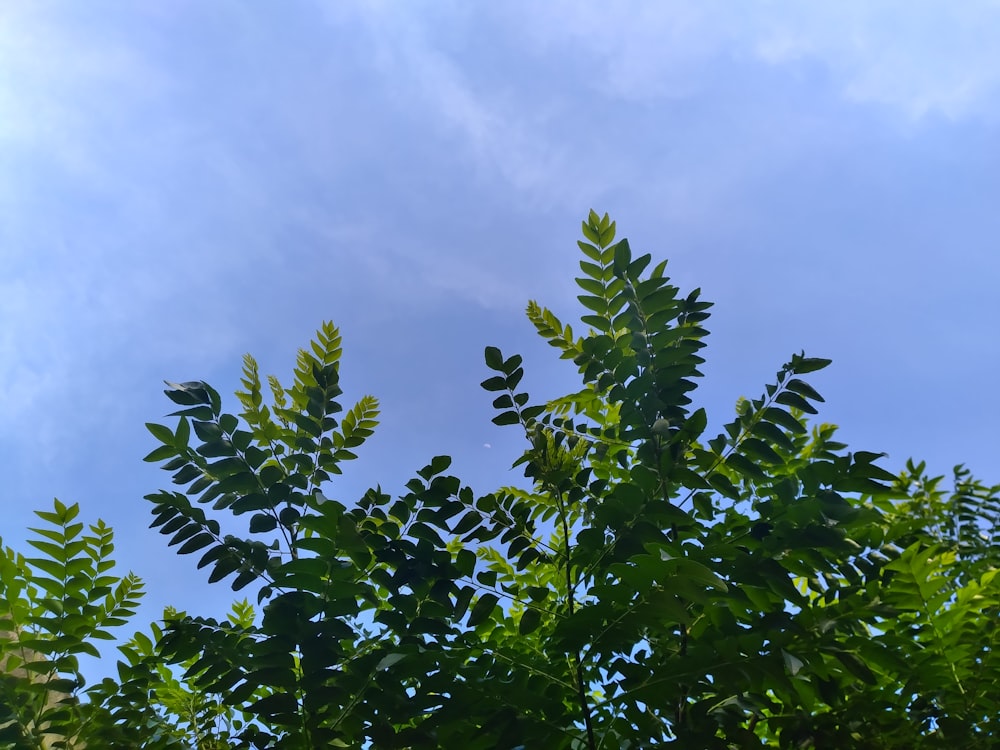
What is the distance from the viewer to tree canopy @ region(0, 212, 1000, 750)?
1.81 meters

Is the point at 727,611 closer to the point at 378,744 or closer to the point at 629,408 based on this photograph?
the point at 629,408

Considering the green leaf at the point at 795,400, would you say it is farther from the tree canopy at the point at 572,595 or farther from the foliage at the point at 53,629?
the foliage at the point at 53,629

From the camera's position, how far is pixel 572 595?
2.20 m

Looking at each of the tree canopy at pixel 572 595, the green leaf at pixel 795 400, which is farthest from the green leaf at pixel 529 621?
the green leaf at pixel 795 400

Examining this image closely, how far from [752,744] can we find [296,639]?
1.23 m

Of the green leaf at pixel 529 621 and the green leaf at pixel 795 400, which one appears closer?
the green leaf at pixel 529 621

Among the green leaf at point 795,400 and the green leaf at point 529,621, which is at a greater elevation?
the green leaf at point 795,400

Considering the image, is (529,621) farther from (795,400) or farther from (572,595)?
(795,400)

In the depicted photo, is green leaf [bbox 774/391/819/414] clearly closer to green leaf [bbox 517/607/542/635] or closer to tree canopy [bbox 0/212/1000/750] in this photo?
tree canopy [bbox 0/212/1000/750]

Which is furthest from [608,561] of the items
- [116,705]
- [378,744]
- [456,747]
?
[116,705]

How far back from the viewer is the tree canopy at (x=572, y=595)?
5.93 ft

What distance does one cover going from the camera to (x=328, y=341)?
9.21ft

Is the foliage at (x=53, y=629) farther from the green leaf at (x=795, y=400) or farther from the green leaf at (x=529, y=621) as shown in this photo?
the green leaf at (x=795, y=400)

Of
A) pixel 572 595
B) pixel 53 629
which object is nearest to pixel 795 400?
pixel 572 595
